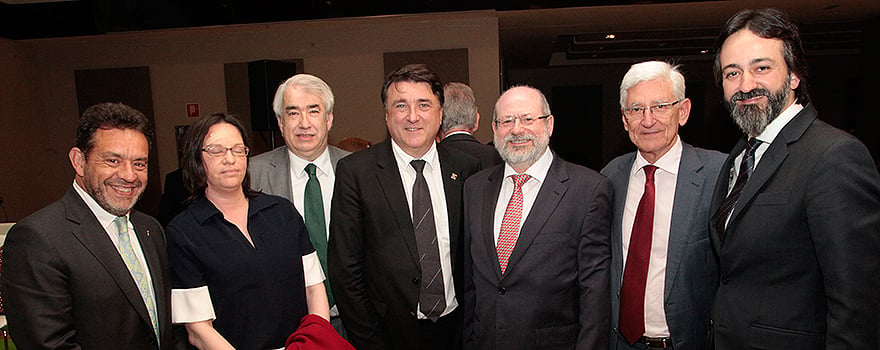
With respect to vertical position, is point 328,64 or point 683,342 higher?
point 328,64

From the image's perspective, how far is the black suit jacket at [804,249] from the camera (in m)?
1.52

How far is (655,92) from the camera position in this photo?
7.11 ft

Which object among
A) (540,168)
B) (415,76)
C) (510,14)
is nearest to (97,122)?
(415,76)

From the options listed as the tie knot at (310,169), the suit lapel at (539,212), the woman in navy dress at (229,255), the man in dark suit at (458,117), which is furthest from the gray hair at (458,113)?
the woman in navy dress at (229,255)

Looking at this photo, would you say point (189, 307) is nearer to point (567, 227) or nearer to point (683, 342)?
point (567, 227)

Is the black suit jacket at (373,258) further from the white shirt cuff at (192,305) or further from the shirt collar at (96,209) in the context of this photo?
the shirt collar at (96,209)

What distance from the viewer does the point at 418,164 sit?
239 centimetres

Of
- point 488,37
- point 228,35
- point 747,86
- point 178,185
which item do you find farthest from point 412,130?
point 228,35

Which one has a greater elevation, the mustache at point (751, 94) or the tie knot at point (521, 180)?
the mustache at point (751, 94)

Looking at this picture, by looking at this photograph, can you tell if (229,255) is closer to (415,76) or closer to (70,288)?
(70,288)

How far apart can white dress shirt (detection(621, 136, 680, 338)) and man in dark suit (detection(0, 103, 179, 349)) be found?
1.85m

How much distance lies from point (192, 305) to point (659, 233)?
183 centimetres

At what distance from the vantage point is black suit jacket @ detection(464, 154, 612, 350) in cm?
204

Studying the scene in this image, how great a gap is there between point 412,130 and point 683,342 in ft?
4.68
